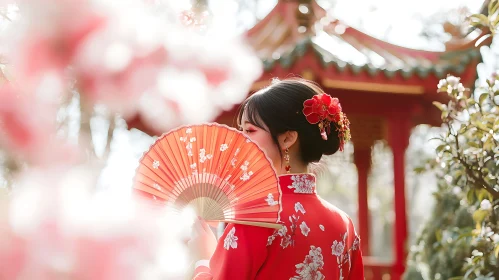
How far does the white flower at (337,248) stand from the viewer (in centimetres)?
170

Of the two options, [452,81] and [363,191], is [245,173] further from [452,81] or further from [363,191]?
[363,191]

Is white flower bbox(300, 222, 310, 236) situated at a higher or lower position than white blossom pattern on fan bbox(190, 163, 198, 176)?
lower

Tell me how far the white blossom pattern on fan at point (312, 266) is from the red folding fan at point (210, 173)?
0.62ft

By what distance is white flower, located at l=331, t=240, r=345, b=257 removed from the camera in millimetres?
1702

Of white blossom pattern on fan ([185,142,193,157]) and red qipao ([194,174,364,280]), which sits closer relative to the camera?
red qipao ([194,174,364,280])

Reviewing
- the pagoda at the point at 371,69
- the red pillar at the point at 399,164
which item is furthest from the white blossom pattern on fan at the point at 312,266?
the red pillar at the point at 399,164

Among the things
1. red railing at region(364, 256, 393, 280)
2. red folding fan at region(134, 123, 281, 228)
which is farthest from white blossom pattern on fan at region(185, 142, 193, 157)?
red railing at region(364, 256, 393, 280)

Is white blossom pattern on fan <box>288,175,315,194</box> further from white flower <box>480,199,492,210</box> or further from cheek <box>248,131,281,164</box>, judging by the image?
white flower <box>480,199,492,210</box>

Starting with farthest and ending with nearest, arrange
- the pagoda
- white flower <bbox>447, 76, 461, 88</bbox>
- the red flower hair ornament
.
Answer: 1. the pagoda
2. white flower <bbox>447, 76, 461, 88</bbox>
3. the red flower hair ornament

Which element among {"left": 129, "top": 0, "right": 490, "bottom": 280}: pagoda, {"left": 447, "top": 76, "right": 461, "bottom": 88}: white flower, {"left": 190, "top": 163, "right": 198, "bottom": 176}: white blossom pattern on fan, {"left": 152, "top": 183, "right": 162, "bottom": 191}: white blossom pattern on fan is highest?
{"left": 129, "top": 0, "right": 490, "bottom": 280}: pagoda

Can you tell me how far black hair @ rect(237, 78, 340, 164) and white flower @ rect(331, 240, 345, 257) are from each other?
0.25m

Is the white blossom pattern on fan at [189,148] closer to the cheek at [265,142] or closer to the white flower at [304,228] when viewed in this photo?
the cheek at [265,142]

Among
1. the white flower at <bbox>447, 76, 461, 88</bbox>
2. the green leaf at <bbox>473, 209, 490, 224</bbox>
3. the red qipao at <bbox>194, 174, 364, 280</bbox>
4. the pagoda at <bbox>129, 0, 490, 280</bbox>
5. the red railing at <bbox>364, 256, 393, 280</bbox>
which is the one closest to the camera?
the red qipao at <bbox>194, 174, 364, 280</bbox>

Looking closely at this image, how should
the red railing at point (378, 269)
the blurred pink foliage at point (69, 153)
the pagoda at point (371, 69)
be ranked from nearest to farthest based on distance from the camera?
the blurred pink foliage at point (69, 153) → the pagoda at point (371, 69) → the red railing at point (378, 269)
